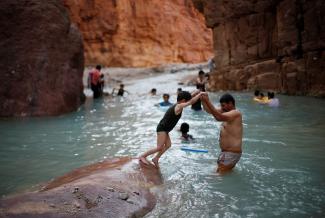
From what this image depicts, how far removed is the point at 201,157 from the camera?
626 cm

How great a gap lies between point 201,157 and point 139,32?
26118mm

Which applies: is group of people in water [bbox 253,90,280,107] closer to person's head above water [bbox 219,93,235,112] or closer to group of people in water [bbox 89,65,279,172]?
group of people in water [bbox 89,65,279,172]

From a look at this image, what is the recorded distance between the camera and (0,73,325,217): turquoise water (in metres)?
4.25

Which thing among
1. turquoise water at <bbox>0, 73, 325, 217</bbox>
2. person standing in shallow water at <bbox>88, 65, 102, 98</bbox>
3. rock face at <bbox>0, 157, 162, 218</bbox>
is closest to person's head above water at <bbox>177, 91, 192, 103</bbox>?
turquoise water at <bbox>0, 73, 325, 217</bbox>

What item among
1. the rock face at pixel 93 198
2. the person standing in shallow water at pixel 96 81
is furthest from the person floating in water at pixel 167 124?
the person standing in shallow water at pixel 96 81

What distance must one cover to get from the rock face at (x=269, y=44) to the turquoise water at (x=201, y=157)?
2391 mm

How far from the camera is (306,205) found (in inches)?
162

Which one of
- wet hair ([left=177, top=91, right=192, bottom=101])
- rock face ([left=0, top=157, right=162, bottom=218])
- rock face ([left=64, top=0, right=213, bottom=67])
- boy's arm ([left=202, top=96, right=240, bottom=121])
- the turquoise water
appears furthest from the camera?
rock face ([left=64, top=0, right=213, bottom=67])

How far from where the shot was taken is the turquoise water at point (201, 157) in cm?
425

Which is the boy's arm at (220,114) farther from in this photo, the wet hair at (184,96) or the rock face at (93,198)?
the rock face at (93,198)

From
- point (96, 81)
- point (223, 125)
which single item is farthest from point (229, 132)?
point (96, 81)

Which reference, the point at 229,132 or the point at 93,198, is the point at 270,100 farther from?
the point at 93,198

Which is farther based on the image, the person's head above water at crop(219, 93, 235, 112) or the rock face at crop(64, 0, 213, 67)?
the rock face at crop(64, 0, 213, 67)

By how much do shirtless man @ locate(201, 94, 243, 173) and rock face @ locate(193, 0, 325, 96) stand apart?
920 centimetres
